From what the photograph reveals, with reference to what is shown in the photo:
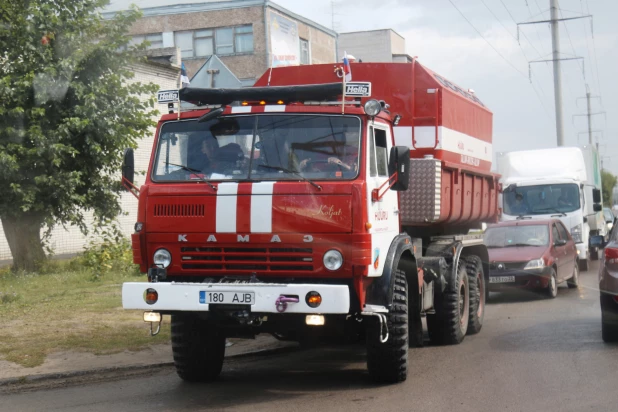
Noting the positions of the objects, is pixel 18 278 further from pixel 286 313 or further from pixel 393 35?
pixel 393 35

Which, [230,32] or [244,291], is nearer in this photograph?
[244,291]

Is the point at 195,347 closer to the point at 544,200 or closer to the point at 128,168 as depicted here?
the point at 128,168

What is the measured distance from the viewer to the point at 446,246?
1139 cm

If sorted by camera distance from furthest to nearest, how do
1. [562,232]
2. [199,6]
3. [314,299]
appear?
[199,6], [562,232], [314,299]

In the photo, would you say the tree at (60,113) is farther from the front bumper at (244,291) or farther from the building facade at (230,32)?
the building facade at (230,32)

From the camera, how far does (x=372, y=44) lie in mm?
68312

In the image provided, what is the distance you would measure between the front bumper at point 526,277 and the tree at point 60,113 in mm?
8239

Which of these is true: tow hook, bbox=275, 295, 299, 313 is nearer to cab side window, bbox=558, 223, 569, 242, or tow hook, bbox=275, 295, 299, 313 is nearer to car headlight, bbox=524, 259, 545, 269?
car headlight, bbox=524, 259, 545, 269

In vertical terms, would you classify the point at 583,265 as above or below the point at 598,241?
below

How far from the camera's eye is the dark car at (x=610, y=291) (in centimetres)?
1040

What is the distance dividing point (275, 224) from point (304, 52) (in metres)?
48.3

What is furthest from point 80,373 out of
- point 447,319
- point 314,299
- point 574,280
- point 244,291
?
point 574,280

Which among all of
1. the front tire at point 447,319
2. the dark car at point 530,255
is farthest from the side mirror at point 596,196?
the front tire at point 447,319

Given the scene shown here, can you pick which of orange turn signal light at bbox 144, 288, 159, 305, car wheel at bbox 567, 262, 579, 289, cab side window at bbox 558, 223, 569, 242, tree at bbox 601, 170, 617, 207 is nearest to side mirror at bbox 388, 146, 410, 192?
orange turn signal light at bbox 144, 288, 159, 305
